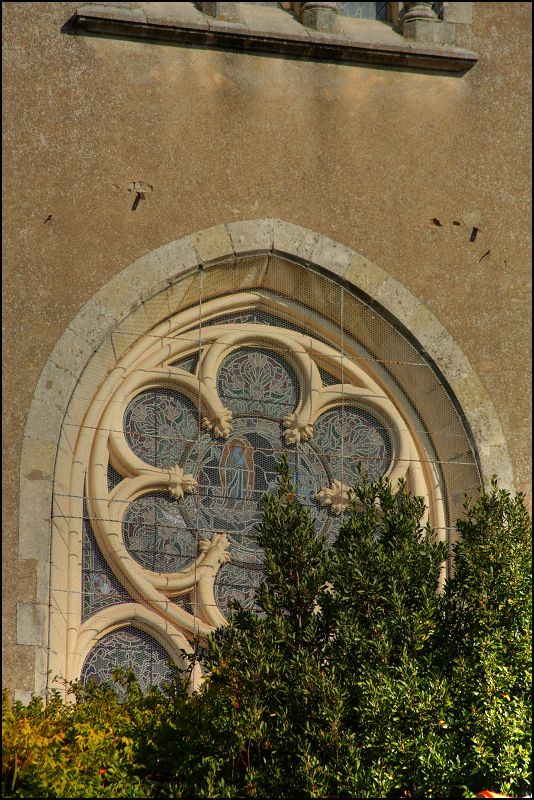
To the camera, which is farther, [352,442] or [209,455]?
[352,442]

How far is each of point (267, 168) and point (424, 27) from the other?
1.71 meters

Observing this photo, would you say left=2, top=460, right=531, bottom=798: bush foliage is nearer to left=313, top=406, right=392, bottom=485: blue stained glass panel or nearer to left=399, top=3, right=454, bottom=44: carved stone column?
left=313, top=406, right=392, bottom=485: blue stained glass panel

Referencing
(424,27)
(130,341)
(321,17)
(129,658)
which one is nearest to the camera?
(129,658)

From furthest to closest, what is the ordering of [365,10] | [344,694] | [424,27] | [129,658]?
[365,10]
[424,27]
[129,658]
[344,694]

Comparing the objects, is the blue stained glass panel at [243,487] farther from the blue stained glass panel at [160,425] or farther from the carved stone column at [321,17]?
the carved stone column at [321,17]

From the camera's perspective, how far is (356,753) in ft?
33.0

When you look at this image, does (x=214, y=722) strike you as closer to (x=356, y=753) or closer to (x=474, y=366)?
(x=356, y=753)

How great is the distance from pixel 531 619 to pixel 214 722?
198cm

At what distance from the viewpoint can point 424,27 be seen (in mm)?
13719

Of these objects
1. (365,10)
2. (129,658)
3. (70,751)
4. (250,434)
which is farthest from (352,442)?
(70,751)

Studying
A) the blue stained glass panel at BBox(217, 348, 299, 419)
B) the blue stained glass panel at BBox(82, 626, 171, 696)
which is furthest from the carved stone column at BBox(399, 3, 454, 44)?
the blue stained glass panel at BBox(82, 626, 171, 696)

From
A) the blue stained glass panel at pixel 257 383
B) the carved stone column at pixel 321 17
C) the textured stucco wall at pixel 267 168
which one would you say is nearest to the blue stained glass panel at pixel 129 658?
the textured stucco wall at pixel 267 168

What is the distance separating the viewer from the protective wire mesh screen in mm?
12719

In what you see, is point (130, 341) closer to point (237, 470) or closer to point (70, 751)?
point (237, 470)
